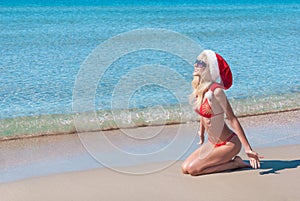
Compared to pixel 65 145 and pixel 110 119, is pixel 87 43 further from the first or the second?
pixel 65 145

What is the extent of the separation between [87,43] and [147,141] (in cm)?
986

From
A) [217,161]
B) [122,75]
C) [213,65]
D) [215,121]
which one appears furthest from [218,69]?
[122,75]

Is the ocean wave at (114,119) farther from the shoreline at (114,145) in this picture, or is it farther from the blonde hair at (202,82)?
the blonde hair at (202,82)

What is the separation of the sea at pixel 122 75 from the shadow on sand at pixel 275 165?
249 cm

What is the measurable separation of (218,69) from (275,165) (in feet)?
3.81

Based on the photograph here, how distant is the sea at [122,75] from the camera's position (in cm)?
841

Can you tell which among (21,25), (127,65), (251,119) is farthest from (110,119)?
(21,25)

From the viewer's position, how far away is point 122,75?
11.6 metres

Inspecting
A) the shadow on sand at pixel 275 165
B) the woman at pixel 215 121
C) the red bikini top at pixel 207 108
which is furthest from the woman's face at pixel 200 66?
the shadow on sand at pixel 275 165

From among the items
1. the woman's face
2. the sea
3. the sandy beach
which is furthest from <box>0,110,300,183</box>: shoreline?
the woman's face

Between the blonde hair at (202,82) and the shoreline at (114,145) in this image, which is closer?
the blonde hair at (202,82)

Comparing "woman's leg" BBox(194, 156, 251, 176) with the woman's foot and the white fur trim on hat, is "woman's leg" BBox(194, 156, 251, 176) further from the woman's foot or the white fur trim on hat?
the white fur trim on hat

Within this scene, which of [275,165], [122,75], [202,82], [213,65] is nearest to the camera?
[213,65]

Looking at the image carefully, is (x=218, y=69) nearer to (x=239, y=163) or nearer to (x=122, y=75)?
(x=239, y=163)
